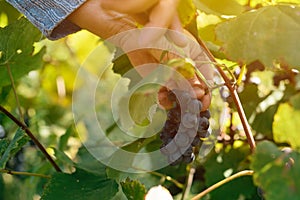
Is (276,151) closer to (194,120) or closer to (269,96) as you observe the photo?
(194,120)

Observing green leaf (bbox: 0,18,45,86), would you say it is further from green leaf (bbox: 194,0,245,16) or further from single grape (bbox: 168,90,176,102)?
single grape (bbox: 168,90,176,102)

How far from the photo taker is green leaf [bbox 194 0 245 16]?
1181 mm

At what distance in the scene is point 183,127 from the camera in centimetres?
103

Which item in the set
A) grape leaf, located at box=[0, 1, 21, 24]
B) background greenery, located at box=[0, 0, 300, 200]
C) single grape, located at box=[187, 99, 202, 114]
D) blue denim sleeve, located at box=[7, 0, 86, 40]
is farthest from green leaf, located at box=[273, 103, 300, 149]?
grape leaf, located at box=[0, 1, 21, 24]

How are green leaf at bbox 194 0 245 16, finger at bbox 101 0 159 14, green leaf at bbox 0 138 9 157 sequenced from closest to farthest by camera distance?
finger at bbox 101 0 159 14 < green leaf at bbox 194 0 245 16 < green leaf at bbox 0 138 9 157

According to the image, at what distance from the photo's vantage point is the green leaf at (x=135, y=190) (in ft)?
3.65

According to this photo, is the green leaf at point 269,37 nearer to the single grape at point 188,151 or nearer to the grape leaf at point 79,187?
the single grape at point 188,151

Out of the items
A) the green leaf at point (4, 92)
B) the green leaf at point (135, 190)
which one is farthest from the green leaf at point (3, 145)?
the green leaf at point (135, 190)

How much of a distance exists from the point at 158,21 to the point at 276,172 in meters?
0.31

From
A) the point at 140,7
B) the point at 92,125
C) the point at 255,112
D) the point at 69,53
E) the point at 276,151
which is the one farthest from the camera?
the point at 69,53

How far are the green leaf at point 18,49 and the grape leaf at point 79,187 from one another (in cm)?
30

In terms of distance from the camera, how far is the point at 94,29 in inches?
39.9

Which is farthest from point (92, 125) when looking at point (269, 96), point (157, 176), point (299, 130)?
point (299, 130)

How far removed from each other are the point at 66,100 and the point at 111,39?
171 centimetres
